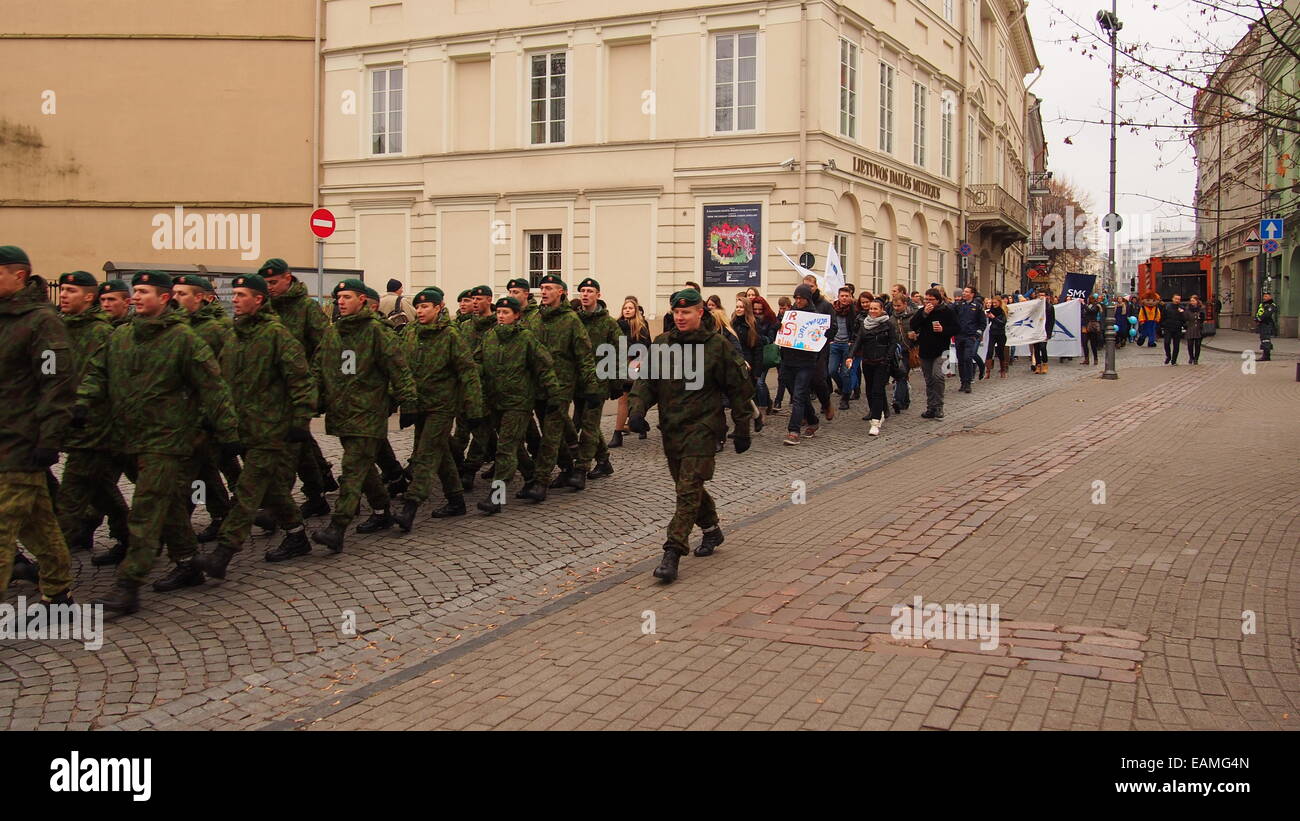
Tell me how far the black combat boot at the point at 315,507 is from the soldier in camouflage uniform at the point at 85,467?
1715 millimetres

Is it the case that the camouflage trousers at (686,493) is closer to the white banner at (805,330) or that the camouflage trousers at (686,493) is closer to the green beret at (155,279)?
the green beret at (155,279)

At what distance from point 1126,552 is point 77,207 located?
31.6 metres

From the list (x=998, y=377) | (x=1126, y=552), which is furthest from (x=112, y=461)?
(x=998, y=377)

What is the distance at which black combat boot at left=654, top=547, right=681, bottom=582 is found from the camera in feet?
23.3

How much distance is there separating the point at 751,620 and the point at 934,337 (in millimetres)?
9647

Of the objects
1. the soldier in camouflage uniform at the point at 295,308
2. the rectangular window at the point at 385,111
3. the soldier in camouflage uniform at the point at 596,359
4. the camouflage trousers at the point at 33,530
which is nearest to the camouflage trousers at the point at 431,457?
the soldier in camouflage uniform at the point at 295,308

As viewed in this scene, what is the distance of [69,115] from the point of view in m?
31.5

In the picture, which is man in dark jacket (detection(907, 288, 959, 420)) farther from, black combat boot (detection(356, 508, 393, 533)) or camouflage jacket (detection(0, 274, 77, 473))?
camouflage jacket (detection(0, 274, 77, 473))

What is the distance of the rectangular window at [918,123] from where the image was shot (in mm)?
31062

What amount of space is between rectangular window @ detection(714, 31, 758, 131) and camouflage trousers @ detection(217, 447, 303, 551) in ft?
64.8

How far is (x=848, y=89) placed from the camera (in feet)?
87.5

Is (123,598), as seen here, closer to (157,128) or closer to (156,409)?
(156,409)

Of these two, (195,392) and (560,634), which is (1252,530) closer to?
(560,634)

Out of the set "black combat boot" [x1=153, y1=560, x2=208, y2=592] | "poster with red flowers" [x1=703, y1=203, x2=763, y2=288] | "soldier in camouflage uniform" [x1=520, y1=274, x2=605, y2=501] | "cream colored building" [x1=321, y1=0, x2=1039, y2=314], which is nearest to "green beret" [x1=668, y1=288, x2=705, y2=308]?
"soldier in camouflage uniform" [x1=520, y1=274, x2=605, y2=501]
